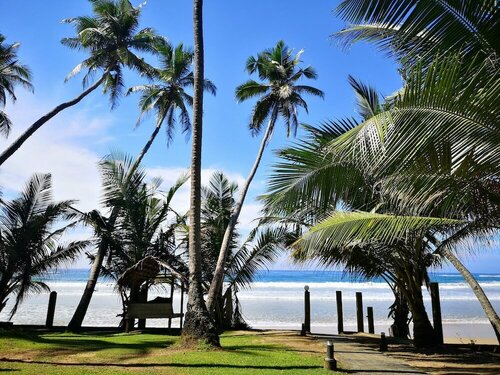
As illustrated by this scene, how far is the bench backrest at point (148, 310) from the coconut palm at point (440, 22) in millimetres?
12718

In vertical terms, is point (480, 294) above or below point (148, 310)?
above

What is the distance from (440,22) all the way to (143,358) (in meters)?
8.28

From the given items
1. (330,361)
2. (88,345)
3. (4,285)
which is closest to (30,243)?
(4,285)

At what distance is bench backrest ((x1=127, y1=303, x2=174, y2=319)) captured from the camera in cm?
1549

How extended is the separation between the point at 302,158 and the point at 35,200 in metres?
13.7

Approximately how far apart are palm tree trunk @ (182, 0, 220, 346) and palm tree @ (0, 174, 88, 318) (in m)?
7.14

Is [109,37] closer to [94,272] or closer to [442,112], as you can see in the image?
[94,272]

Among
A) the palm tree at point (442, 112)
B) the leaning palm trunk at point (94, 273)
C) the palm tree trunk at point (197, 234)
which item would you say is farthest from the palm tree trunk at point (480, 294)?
the leaning palm trunk at point (94, 273)

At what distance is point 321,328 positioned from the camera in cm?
2238

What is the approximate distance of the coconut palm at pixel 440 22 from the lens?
4.95 metres

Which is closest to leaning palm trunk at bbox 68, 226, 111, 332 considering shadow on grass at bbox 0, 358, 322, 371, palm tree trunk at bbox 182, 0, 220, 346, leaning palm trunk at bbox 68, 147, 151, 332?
leaning palm trunk at bbox 68, 147, 151, 332

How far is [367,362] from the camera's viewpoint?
9.35 meters

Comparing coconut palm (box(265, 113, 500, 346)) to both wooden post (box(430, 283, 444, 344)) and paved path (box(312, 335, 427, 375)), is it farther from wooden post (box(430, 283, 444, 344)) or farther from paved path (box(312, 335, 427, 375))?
A: wooden post (box(430, 283, 444, 344))

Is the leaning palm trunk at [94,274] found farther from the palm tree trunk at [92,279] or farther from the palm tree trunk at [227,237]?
the palm tree trunk at [227,237]
